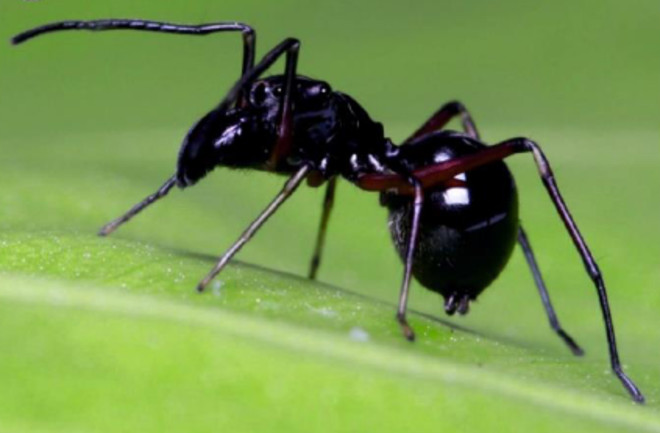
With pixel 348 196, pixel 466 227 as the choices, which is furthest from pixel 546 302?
pixel 348 196

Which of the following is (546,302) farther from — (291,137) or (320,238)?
(291,137)

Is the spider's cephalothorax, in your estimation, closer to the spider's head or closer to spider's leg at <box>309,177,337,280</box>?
the spider's head

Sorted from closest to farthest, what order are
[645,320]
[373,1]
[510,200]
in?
[510,200] < [645,320] < [373,1]

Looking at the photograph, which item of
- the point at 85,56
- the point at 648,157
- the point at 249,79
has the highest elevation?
the point at 249,79

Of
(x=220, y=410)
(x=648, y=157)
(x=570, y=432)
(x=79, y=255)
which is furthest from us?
(x=648, y=157)

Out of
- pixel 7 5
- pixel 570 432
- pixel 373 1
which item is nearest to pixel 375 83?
pixel 373 1

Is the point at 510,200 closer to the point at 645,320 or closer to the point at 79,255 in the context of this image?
the point at 645,320

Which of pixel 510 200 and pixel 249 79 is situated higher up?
pixel 249 79

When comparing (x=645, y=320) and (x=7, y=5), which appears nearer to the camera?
(x=645, y=320)
